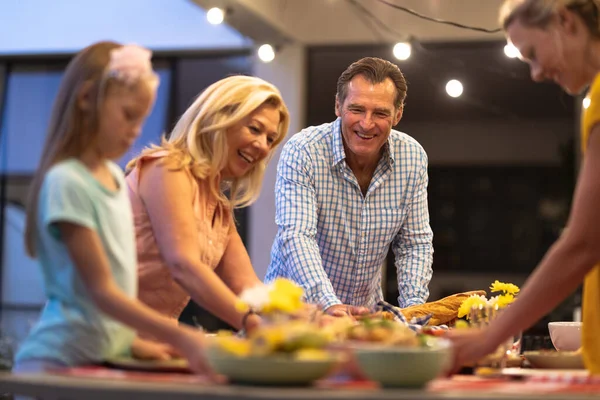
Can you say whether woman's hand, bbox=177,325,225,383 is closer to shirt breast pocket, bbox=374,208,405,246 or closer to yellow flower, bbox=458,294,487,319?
yellow flower, bbox=458,294,487,319

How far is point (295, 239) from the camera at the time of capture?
3.04 meters

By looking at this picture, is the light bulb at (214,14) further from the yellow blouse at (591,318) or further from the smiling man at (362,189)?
the yellow blouse at (591,318)

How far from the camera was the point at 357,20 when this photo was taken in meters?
7.18

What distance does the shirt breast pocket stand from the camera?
10.9ft

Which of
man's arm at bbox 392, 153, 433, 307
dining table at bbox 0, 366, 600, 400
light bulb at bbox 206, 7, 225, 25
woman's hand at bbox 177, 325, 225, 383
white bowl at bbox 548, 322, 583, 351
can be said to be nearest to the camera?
dining table at bbox 0, 366, 600, 400

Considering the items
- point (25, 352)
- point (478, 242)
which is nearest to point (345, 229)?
point (25, 352)

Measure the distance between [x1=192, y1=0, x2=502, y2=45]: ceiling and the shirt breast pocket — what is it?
3369 millimetres

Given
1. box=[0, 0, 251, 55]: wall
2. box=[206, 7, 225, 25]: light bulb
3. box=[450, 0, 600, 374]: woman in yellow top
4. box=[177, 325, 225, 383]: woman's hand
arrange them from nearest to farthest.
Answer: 1. box=[177, 325, 225, 383]: woman's hand
2. box=[450, 0, 600, 374]: woman in yellow top
3. box=[206, 7, 225, 25]: light bulb
4. box=[0, 0, 251, 55]: wall

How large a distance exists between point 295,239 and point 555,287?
1352 millimetres

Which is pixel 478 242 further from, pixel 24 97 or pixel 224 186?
pixel 224 186

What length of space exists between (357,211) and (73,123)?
5.88 ft

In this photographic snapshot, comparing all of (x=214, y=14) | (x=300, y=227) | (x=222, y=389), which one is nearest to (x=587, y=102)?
(x=300, y=227)

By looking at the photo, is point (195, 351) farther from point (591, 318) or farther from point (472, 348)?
point (591, 318)

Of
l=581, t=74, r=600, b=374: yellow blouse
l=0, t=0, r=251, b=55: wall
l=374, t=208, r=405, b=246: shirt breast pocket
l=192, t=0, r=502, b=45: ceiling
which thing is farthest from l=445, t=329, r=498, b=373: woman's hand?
l=0, t=0, r=251, b=55: wall
